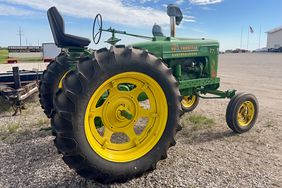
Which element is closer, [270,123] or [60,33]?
[60,33]

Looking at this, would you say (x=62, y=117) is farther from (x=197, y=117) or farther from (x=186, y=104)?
(x=186, y=104)

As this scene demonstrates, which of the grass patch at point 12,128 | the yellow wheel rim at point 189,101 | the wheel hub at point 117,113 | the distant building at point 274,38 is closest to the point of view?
the wheel hub at point 117,113

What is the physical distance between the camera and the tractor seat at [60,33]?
3877 millimetres

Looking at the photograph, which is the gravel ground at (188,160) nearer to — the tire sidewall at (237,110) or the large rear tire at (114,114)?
the tire sidewall at (237,110)

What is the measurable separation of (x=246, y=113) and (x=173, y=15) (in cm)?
207

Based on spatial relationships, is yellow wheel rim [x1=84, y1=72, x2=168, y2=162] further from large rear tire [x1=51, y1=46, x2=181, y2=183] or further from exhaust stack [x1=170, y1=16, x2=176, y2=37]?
exhaust stack [x1=170, y1=16, x2=176, y2=37]

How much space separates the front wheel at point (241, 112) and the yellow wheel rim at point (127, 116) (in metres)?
1.71

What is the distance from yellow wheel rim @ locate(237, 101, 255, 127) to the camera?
440 cm

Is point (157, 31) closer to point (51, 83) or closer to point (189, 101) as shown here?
point (189, 101)

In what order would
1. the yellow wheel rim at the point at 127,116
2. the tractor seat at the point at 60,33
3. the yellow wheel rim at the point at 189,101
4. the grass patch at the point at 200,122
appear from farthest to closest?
the yellow wheel rim at the point at 189,101 < the grass patch at the point at 200,122 < the tractor seat at the point at 60,33 < the yellow wheel rim at the point at 127,116

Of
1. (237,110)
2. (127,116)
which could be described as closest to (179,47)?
(237,110)

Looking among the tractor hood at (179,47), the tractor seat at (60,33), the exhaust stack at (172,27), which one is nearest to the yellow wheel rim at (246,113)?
the tractor hood at (179,47)

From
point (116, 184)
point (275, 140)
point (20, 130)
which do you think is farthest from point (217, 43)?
point (20, 130)

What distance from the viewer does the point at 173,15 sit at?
15.1 feet
